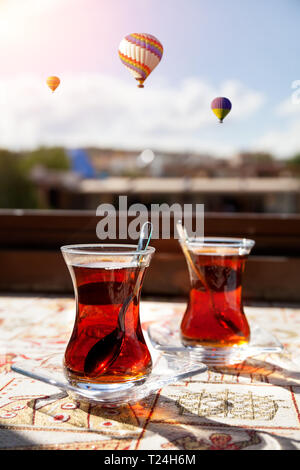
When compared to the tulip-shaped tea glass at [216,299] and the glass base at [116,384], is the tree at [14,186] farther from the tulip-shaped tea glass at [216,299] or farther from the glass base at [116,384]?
the glass base at [116,384]

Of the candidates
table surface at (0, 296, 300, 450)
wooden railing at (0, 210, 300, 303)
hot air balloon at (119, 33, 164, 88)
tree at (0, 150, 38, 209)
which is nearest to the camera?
table surface at (0, 296, 300, 450)

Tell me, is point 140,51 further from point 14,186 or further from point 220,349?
point 14,186

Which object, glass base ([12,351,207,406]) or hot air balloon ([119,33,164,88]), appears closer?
glass base ([12,351,207,406])

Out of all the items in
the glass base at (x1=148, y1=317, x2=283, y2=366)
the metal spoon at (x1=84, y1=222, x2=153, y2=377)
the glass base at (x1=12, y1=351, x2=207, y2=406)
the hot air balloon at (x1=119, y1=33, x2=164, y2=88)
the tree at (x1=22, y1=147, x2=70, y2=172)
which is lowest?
the glass base at (x1=148, y1=317, x2=283, y2=366)

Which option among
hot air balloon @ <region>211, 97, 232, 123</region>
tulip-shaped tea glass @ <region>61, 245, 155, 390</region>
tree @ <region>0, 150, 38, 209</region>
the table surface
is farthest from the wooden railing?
tree @ <region>0, 150, 38, 209</region>

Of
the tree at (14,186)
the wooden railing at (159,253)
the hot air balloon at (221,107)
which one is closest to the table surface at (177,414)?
the hot air balloon at (221,107)

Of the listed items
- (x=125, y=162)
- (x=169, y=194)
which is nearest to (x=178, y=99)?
(x=125, y=162)

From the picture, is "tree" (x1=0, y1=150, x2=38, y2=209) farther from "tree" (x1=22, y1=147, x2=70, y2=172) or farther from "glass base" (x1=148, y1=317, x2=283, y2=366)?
"glass base" (x1=148, y1=317, x2=283, y2=366)
